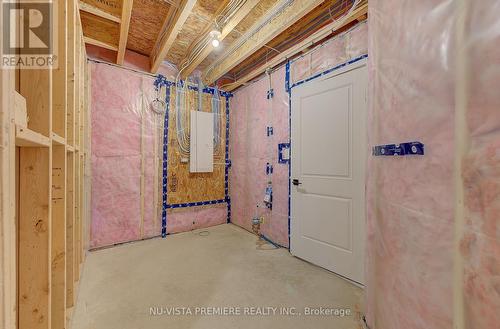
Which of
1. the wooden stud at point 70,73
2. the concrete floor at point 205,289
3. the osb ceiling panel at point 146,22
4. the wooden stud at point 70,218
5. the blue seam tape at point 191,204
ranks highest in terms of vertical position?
the osb ceiling panel at point 146,22

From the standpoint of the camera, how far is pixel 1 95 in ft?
1.90

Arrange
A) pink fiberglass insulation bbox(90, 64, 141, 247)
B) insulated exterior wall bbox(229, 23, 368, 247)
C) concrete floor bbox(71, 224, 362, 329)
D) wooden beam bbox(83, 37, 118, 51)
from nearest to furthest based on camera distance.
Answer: concrete floor bbox(71, 224, 362, 329)
insulated exterior wall bbox(229, 23, 368, 247)
wooden beam bbox(83, 37, 118, 51)
pink fiberglass insulation bbox(90, 64, 141, 247)

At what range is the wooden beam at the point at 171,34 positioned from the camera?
1997mm

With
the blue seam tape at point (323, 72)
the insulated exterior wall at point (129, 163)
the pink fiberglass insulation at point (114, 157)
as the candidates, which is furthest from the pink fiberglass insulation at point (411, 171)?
the pink fiberglass insulation at point (114, 157)

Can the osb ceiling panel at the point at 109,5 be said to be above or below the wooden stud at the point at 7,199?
above

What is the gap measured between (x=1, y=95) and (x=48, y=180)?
Result: 0.51m

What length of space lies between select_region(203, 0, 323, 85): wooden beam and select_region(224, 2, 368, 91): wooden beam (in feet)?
1.14

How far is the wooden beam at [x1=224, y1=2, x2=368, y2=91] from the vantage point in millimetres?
2023

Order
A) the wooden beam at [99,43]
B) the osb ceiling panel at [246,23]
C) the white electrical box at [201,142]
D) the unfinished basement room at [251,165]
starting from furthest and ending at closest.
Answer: the white electrical box at [201,142] < the wooden beam at [99,43] < the osb ceiling panel at [246,23] < the unfinished basement room at [251,165]

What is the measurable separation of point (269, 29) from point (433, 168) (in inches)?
87.1

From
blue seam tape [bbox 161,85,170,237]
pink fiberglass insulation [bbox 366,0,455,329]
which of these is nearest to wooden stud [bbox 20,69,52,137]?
pink fiberglass insulation [bbox 366,0,455,329]

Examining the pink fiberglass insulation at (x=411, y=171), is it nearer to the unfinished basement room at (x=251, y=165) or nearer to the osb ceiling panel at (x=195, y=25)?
the unfinished basement room at (x=251, y=165)

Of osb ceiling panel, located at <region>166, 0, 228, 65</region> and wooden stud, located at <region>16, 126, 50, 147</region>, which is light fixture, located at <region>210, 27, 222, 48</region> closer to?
osb ceiling panel, located at <region>166, 0, 228, 65</region>

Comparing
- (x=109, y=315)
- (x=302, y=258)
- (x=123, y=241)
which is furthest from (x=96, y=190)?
(x=302, y=258)
